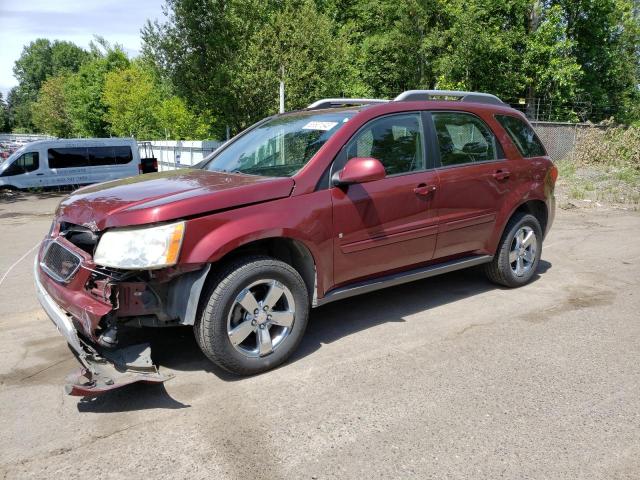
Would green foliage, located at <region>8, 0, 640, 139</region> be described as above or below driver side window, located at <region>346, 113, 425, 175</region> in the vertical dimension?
above

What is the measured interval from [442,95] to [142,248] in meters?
3.21

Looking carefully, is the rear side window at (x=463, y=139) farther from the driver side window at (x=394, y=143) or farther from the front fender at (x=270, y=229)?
the front fender at (x=270, y=229)

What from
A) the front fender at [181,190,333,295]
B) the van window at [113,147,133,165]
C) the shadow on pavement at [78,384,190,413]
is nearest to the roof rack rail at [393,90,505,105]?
the front fender at [181,190,333,295]

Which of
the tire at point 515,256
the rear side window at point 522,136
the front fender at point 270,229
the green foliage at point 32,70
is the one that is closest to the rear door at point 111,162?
the rear side window at point 522,136

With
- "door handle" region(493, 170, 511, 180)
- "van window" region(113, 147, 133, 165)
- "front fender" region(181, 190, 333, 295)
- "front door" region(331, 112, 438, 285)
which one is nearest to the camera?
"front fender" region(181, 190, 333, 295)

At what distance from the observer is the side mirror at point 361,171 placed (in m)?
3.71

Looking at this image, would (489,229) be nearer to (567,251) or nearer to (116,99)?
(567,251)

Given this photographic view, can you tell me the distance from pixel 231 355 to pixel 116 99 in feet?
142

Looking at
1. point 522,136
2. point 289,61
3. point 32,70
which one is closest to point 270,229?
point 522,136

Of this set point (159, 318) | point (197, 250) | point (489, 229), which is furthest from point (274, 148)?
point (489, 229)

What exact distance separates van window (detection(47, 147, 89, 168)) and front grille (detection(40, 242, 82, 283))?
17023mm

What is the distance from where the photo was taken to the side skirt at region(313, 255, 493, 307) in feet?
13.1

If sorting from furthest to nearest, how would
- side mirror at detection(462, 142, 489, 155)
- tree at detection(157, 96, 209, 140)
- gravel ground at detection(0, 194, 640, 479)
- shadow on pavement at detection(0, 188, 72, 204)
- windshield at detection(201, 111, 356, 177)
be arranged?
tree at detection(157, 96, 209, 140) < shadow on pavement at detection(0, 188, 72, 204) < side mirror at detection(462, 142, 489, 155) < windshield at detection(201, 111, 356, 177) < gravel ground at detection(0, 194, 640, 479)

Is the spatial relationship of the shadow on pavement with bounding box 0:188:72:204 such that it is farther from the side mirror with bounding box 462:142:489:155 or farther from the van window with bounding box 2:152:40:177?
the side mirror with bounding box 462:142:489:155
